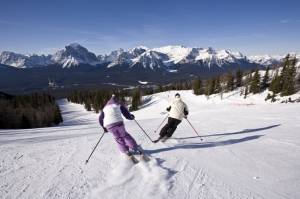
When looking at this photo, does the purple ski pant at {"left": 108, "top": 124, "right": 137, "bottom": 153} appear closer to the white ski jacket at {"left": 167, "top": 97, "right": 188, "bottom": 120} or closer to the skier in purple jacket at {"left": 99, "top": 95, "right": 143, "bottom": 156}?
the skier in purple jacket at {"left": 99, "top": 95, "right": 143, "bottom": 156}

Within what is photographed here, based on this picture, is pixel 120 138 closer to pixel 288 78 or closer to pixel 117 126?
pixel 117 126

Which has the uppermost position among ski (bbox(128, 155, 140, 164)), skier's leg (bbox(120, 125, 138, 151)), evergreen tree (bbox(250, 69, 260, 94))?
skier's leg (bbox(120, 125, 138, 151))

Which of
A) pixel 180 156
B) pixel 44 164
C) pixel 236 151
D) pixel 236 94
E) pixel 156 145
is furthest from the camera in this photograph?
pixel 236 94

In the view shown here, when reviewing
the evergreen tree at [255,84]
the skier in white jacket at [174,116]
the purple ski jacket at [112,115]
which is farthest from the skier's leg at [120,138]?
the evergreen tree at [255,84]

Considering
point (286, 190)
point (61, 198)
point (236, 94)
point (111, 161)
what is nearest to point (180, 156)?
point (111, 161)

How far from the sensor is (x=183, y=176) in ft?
21.0

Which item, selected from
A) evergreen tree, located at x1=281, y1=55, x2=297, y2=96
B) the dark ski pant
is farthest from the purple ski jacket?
evergreen tree, located at x1=281, y1=55, x2=297, y2=96

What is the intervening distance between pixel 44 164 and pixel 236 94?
304 ft

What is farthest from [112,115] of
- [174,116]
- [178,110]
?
[178,110]

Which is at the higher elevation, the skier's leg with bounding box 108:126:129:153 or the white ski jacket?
the white ski jacket

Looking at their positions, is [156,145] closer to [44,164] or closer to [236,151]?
[236,151]

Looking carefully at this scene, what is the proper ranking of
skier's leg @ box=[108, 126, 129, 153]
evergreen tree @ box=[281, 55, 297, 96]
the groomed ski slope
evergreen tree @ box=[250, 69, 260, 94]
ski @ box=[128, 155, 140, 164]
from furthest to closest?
evergreen tree @ box=[250, 69, 260, 94]
evergreen tree @ box=[281, 55, 297, 96]
skier's leg @ box=[108, 126, 129, 153]
ski @ box=[128, 155, 140, 164]
the groomed ski slope

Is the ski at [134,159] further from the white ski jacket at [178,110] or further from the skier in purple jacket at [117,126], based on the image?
the white ski jacket at [178,110]

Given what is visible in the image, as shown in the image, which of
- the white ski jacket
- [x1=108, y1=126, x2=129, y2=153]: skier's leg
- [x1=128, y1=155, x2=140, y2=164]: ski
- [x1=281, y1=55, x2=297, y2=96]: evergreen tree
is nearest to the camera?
[x1=128, y1=155, x2=140, y2=164]: ski
